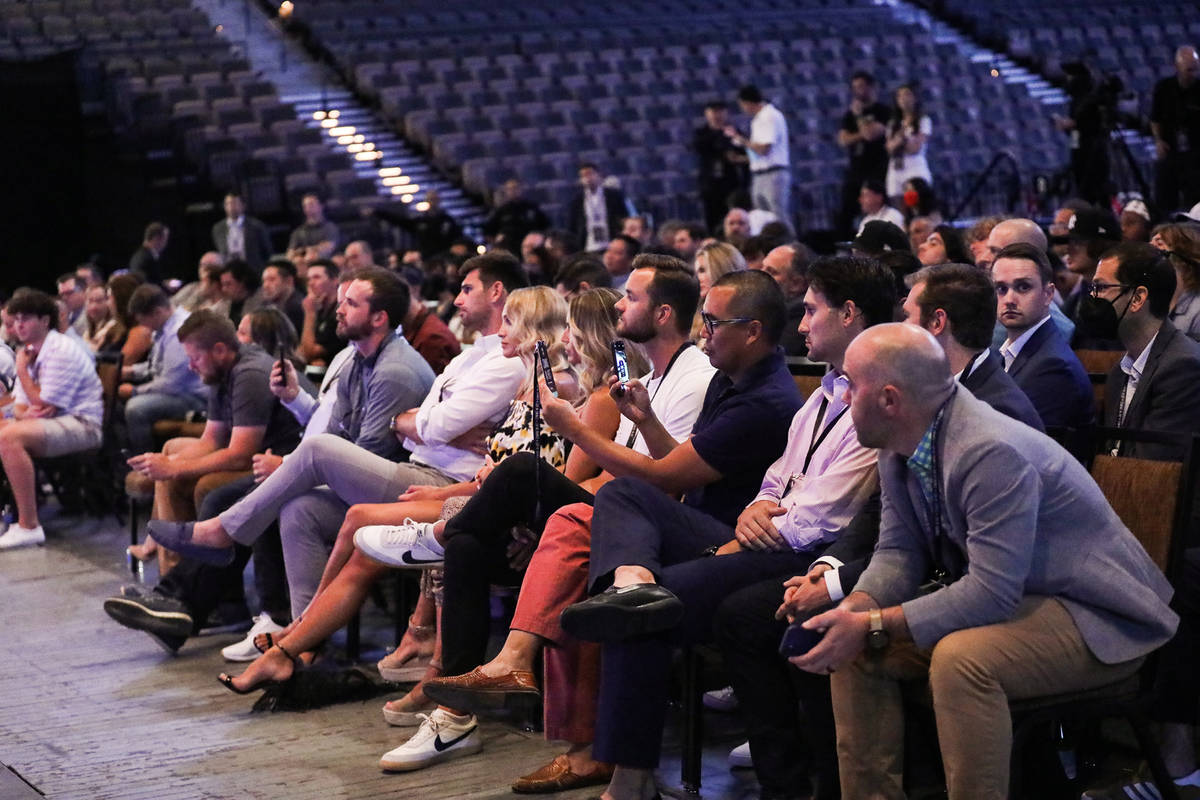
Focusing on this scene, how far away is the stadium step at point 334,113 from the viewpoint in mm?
14766

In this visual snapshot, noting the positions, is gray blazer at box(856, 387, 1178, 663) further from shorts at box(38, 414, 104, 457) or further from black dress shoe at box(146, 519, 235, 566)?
shorts at box(38, 414, 104, 457)

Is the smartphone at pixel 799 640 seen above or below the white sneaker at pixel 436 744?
above

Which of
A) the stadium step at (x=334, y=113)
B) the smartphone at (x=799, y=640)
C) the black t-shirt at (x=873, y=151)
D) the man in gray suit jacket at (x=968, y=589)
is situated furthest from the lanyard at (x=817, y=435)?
the stadium step at (x=334, y=113)

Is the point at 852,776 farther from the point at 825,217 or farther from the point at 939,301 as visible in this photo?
the point at 825,217

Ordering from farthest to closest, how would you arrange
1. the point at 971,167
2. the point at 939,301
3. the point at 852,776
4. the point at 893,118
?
1. the point at 971,167
2. the point at 893,118
3. the point at 939,301
4. the point at 852,776

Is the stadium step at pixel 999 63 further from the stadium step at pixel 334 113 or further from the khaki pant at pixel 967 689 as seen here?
the khaki pant at pixel 967 689

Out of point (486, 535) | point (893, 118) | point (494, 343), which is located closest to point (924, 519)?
point (486, 535)

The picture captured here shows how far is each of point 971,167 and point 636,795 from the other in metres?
12.7

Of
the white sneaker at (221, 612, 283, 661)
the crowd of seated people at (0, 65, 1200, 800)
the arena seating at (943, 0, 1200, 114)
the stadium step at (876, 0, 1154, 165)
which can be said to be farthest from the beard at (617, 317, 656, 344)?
the arena seating at (943, 0, 1200, 114)

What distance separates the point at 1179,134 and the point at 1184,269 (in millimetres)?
6312

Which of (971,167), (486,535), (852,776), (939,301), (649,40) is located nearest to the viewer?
(852,776)

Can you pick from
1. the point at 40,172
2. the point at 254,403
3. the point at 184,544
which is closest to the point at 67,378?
the point at 254,403

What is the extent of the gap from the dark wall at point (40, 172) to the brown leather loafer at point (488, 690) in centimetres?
1219

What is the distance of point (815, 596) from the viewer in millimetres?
3289
